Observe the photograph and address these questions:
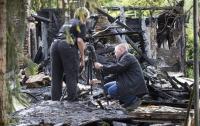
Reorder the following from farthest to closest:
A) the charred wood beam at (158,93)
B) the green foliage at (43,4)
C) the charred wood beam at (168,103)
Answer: the charred wood beam at (158,93)
the charred wood beam at (168,103)
the green foliage at (43,4)

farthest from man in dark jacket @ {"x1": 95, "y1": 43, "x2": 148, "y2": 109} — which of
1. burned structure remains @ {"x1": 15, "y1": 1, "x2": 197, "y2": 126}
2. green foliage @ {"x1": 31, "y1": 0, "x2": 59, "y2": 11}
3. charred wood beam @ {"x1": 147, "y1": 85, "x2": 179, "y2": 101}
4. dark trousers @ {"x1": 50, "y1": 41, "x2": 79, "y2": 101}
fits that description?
green foliage @ {"x1": 31, "y1": 0, "x2": 59, "y2": 11}

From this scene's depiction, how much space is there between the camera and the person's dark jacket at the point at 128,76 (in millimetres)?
8938

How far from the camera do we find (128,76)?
Answer: 902 centimetres

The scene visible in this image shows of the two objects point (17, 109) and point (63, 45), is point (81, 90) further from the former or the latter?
point (17, 109)

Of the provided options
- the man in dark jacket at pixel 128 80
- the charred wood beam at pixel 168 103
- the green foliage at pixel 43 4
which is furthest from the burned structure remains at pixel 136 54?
the man in dark jacket at pixel 128 80

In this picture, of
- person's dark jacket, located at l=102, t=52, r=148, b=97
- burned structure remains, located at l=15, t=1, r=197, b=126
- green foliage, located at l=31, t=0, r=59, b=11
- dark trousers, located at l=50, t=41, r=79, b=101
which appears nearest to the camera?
green foliage, located at l=31, t=0, r=59, b=11

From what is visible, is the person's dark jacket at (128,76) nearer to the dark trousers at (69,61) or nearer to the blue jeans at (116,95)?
the blue jeans at (116,95)

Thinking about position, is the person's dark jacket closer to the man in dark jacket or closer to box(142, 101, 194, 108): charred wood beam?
the man in dark jacket

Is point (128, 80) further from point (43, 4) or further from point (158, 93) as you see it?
point (43, 4)

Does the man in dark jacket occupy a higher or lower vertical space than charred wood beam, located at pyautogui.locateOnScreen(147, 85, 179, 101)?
higher

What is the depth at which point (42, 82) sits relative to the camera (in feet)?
45.5

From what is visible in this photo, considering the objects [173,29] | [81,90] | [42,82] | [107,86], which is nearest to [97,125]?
[107,86]

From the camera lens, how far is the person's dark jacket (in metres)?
8.94

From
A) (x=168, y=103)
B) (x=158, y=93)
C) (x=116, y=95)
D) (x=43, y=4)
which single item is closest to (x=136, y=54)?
(x=158, y=93)
